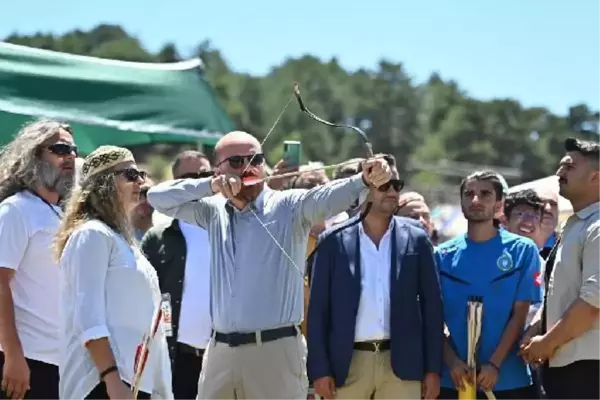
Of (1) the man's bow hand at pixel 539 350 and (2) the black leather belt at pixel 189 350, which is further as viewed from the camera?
(2) the black leather belt at pixel 189 350

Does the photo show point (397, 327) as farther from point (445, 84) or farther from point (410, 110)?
point (445, 84)

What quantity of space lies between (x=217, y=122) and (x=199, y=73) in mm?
607

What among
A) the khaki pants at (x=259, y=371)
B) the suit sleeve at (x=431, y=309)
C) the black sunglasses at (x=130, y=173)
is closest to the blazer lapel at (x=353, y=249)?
the suit sleeve at (x=431, y=309)

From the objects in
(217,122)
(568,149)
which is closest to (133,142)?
(217,122)

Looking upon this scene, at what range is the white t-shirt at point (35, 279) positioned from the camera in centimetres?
423

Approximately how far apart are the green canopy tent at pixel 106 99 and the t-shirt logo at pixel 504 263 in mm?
2984

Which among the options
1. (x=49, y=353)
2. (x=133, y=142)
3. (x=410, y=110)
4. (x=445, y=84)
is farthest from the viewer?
(x=445, y=84)

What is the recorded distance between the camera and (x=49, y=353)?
4.30 meters

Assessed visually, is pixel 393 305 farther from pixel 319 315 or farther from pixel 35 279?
pixel 35 279

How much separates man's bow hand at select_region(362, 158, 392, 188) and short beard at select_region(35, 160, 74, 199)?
141cm

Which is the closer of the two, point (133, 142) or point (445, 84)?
point (133, 142)

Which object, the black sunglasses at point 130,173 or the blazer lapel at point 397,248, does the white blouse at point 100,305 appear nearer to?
the black sunglasses at point 130,173

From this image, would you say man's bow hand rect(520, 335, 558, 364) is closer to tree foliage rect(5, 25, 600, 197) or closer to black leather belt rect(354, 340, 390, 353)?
black leather belt rect(354, 340, 390, 353)

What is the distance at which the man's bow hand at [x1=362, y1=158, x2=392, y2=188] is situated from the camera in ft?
13.7
